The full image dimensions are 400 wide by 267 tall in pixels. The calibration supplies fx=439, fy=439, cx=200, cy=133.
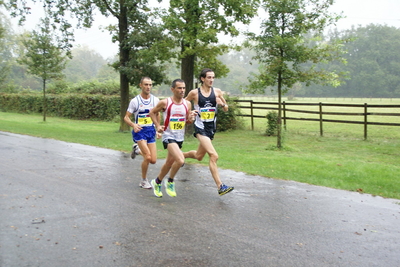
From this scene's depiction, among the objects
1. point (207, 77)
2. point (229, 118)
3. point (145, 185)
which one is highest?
point (207, 77)

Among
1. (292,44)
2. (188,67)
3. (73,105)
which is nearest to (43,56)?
(73,105)

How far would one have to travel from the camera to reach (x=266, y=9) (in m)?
15.3

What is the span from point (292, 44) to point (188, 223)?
1037 cm

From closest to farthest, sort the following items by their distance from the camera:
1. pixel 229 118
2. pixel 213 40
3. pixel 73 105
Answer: pixel 213 40, pixel 229 118, pixel 73 105

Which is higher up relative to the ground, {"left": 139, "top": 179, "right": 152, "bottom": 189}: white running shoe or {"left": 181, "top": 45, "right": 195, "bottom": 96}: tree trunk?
{"left": 181, "top": 45, "right": 195, "bottom": 96}: tree trunk

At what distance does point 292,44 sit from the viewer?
14938 millimetres

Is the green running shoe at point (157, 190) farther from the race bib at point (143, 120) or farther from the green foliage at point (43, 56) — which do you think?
the green foliage at point (43, 56)

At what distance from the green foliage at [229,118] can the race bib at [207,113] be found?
1564 cm

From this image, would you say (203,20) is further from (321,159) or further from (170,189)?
(170,189)

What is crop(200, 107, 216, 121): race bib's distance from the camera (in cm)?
791

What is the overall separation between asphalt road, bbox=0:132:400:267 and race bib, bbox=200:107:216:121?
140 centimetres

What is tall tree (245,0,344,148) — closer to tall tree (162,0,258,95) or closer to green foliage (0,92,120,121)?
tall tree (162,0,258,95)

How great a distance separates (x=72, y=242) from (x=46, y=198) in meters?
2.43

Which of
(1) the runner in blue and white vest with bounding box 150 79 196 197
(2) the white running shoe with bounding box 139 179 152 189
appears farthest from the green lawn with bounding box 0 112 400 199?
(1) the runner in blue and white vest with bounding box 150 79 196 197
